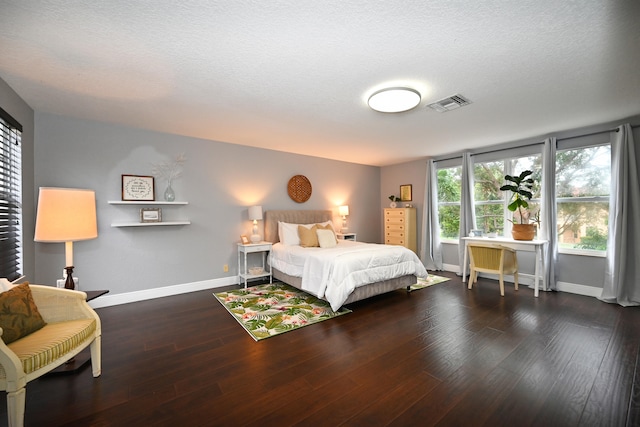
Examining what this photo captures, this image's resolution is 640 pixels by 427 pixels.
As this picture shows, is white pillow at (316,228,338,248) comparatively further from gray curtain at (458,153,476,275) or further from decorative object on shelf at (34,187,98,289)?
decorative object on shelf at (34,187,98,289)

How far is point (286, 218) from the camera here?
503 cm

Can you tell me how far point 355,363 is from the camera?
215 centimetres

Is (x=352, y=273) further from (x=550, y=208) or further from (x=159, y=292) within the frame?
(x=550, y=208)

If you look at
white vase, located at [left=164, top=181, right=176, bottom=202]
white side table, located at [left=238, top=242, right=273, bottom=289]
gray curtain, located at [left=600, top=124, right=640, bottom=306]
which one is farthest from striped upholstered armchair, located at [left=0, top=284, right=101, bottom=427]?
gray curtain, located at [left=600, top=124, right=640, bottom=306]

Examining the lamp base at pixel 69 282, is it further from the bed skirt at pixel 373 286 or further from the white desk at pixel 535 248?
the white desk at pixel 535 248

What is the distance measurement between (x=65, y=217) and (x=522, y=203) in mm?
5671

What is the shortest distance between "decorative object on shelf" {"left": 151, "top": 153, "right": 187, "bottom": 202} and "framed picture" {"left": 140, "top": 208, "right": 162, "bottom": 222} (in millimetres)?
217

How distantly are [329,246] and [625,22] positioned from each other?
12.1 feet

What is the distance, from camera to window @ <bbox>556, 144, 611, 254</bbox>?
149 inches

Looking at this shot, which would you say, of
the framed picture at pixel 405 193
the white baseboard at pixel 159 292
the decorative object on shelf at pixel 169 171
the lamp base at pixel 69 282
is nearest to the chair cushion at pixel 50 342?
the lamp base at pixel 69 282

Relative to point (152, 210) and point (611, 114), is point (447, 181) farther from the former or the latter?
point (152, 210)

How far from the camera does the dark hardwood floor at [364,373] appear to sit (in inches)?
62.6

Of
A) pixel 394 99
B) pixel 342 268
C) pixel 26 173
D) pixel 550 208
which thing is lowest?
pixel 342 268

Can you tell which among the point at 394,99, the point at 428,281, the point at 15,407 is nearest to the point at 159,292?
the point at 15,407
